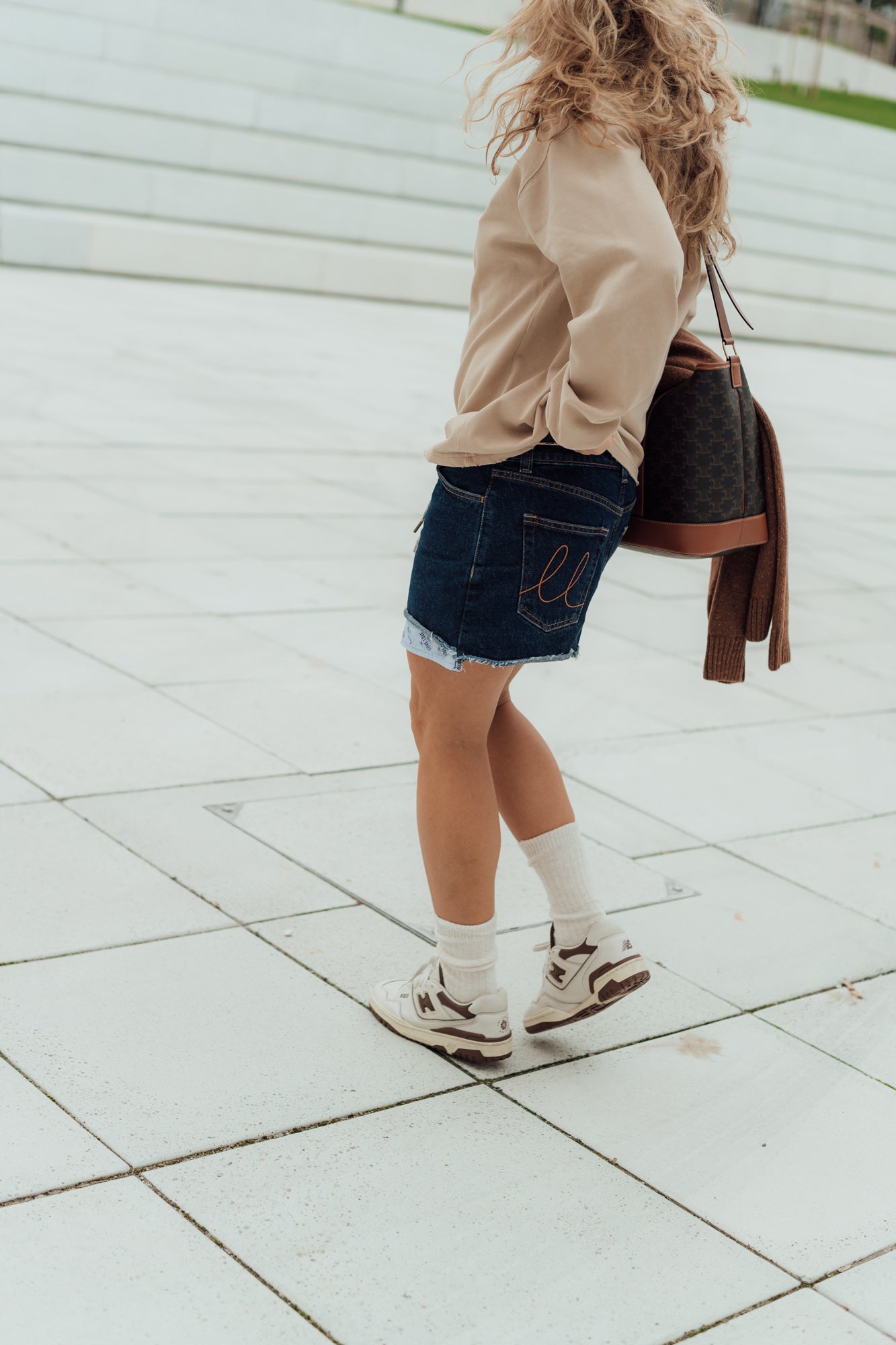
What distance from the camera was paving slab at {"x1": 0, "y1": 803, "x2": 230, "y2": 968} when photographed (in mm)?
3012

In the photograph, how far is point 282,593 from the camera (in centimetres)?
600

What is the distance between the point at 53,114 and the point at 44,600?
53.2ft

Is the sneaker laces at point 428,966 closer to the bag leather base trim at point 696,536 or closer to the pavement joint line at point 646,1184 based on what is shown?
the pavement joint line at point 646,1184

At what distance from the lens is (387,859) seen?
3.64m

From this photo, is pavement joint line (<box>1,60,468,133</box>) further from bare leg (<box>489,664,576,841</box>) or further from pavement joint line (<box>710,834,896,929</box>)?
bare leg (<box>489,664,576,841</box>)

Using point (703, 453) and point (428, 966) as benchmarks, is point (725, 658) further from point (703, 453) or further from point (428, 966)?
point (428, 966)

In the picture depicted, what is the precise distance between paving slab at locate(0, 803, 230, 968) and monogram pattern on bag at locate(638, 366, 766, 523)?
54.9 inches

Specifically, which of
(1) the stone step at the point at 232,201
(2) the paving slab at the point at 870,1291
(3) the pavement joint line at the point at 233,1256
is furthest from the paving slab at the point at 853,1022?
(1) the stone step at the point at 232,201

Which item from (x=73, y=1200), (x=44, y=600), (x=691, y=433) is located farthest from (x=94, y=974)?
(x=44, y=600)

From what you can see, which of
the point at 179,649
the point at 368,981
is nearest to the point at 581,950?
the point at 368,981

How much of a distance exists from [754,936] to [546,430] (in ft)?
5.45

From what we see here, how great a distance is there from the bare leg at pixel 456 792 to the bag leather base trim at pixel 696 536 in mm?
351

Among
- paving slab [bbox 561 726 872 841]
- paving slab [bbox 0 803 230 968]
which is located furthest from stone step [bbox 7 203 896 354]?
paving slab [bbox 0 803 230 968]

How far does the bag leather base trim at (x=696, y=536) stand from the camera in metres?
2.54
